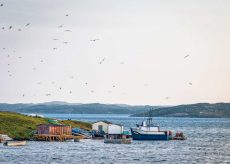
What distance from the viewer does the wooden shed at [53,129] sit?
539 ft

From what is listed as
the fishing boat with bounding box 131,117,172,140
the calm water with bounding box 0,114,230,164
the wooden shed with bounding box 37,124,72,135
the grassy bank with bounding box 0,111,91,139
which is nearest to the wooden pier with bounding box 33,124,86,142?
the wooden shed with bounding box 37,124,72,135

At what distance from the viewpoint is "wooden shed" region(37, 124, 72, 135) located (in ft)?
539

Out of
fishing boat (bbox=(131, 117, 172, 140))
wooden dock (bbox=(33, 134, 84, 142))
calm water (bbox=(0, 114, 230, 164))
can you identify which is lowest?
calm water (bbox=(0, 114, 230, 164))

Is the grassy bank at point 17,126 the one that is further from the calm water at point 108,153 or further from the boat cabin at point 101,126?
the boat cabin at point 101,126

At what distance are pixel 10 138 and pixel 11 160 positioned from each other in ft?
142

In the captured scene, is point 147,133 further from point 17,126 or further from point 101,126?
point 17,126

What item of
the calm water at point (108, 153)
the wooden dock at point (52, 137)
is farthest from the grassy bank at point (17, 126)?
Answer: the calm water at point (108, 153)

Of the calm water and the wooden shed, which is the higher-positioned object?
the wooden shed

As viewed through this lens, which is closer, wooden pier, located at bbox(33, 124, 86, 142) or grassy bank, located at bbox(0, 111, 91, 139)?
grassy bank, located at bbox(0, 111, 91, 139)

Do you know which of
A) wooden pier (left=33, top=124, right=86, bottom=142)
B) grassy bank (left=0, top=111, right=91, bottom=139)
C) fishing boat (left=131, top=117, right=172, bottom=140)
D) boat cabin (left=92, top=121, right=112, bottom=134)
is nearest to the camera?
grassy bank (left=0, top=111, right=91, bottom=139)

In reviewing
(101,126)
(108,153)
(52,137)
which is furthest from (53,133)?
(108,153)

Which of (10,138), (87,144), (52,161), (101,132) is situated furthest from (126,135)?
(52,161)

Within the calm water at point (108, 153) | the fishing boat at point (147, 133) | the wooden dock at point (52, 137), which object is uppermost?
the fishing boat at point (147, 133)

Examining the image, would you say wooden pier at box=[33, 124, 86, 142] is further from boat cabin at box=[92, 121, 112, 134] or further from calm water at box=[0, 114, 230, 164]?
boat cabin at box=[92, 121, 112, 134]
